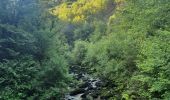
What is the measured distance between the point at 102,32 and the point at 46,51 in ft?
137

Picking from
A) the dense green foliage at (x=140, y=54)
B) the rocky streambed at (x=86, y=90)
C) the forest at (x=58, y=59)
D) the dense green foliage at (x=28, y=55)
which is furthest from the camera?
the rocky streambed at (x=86, y=90)

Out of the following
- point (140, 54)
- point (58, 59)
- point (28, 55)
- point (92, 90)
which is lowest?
point (92, 90)

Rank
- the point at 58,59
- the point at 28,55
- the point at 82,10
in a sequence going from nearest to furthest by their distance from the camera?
the point at 28,55, the point at 58,59, the point at 82,10

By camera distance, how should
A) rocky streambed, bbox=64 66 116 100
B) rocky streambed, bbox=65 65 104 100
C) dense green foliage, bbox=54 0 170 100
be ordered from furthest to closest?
rocky streambed, bbox=65 65 104 100, rocky streambed, bbox=64 66 116 100, dense green foliage, bbox=54 0 170 100

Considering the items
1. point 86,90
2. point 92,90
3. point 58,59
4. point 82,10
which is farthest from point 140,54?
point 82,10

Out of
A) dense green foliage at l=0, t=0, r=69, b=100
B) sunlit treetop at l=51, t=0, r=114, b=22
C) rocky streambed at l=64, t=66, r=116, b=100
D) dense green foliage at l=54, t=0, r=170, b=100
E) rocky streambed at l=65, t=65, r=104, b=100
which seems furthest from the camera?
sunlit treetop at l=51, t=0, r=114, b=22

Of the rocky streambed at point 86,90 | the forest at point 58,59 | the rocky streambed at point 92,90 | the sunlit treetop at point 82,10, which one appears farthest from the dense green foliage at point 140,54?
the sunlit treetop at point 82,10

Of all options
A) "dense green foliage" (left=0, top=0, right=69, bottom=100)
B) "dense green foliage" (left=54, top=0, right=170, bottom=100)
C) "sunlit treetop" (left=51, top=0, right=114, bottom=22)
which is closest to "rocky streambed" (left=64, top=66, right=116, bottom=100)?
"dense green foliage" (left=54, top=0, right=170, bottom=100)

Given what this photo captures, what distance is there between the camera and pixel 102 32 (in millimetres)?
65688

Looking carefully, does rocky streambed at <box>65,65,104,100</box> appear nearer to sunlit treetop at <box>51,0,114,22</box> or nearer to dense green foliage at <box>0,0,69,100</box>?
dense green foliage at <box>0,0,69,100</box>

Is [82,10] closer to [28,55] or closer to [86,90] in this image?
[86,90]

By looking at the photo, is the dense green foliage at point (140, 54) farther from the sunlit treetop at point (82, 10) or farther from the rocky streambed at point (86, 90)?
the sunlit treetop at point (82, 10)

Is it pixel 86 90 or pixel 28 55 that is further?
pixel 86 90

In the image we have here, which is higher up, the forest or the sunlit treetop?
the forest
